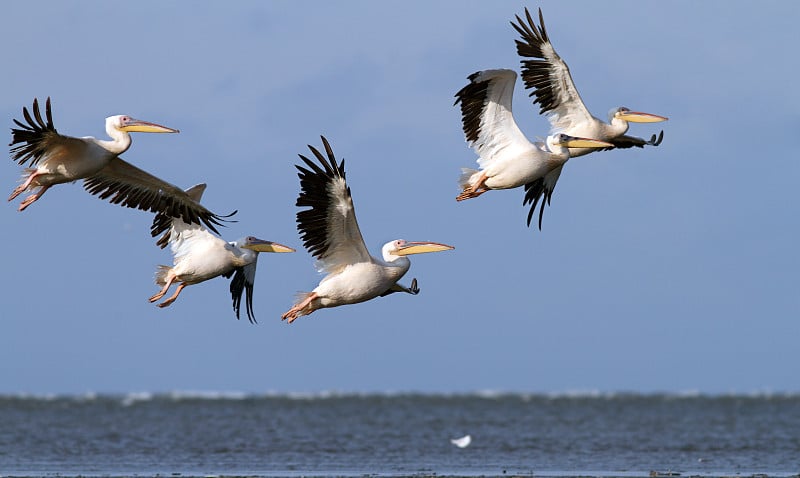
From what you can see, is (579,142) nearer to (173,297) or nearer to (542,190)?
(542,190)

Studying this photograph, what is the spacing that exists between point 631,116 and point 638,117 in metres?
0.08

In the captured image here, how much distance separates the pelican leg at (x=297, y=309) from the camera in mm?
9992

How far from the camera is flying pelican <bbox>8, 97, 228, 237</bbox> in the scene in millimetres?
10352

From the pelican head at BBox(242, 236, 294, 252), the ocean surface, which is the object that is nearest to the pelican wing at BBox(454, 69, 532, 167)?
the pelican head at BBox(242, 236, 294, 252)

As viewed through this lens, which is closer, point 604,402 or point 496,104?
point 496,104

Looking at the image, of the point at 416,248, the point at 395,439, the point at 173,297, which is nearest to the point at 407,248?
the point at 416,248

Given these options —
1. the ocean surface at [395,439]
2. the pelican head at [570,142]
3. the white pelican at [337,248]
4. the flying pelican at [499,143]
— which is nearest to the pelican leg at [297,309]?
the white pelican at [337,248]

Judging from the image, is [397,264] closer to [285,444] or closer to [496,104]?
[496,104]

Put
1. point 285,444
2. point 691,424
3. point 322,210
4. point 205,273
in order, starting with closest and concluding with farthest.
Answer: point 322,210
point 205,273
point 285,444
point 691,424

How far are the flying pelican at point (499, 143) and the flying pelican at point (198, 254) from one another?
198 cm

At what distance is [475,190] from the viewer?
36.4ft

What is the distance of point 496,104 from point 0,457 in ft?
33.3

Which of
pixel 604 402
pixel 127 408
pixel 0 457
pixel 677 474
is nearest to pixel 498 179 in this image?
pixel 677 474

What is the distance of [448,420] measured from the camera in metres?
26.6
